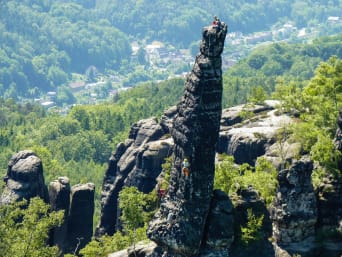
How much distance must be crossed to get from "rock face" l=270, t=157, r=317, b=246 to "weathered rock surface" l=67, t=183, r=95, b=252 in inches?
1775

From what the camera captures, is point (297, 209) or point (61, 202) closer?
point (297, 209)

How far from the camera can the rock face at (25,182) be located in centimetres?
11088

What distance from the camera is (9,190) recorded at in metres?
112

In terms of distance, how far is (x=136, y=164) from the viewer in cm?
12419

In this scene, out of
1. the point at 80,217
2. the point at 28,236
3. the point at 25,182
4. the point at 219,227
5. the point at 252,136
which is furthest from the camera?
the point at 252,136

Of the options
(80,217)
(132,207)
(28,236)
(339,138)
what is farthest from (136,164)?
(339,138)

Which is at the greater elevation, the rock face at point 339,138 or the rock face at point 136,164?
the rock face at point 339,138

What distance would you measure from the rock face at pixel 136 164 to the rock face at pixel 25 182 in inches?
556

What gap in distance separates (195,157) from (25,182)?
147 ft

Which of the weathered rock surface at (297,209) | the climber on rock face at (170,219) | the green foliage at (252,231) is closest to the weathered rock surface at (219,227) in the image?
the green foliage at (252,231)

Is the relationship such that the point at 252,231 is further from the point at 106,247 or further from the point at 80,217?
the point at 80,217

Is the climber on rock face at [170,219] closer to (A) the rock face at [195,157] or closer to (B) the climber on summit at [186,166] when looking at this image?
(A) the rock face at [195,157]

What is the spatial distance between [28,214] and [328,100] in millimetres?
36318

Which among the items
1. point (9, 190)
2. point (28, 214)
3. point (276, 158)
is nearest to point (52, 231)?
point (9, 190)
